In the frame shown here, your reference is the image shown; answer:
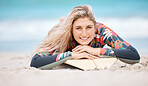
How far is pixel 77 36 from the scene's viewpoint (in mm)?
3062

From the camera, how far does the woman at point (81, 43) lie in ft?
8.95

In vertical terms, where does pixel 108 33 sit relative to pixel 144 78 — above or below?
above

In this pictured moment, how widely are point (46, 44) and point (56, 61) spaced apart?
77cm

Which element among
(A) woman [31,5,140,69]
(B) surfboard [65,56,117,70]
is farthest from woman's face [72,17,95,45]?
(B) surfboard [65,56,117,70]

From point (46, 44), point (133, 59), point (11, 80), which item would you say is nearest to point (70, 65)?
point (46, 44)

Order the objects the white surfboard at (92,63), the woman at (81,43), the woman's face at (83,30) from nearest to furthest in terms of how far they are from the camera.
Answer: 1. the white surfboard at (92,63)
2. the woman at (81,43)
3. the woman's face at (83,30)

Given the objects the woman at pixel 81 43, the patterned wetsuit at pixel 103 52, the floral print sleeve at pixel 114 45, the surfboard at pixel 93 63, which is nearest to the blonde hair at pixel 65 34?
the woman at pixel 81 43

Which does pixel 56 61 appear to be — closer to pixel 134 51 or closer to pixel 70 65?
pixel 70 65

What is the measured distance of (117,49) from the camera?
2844 mm

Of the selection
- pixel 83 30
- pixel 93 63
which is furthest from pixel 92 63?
pixel 83 30

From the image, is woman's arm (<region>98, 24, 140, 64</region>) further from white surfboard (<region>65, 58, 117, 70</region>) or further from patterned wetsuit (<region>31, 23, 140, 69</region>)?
white surfboard (<region>65, 58, 117, 70</region>)

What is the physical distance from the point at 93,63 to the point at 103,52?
0.80 ft

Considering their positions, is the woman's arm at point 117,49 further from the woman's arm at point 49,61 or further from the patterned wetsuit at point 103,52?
the woman's arm at point 49,61

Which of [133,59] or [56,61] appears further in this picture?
[133,59]
